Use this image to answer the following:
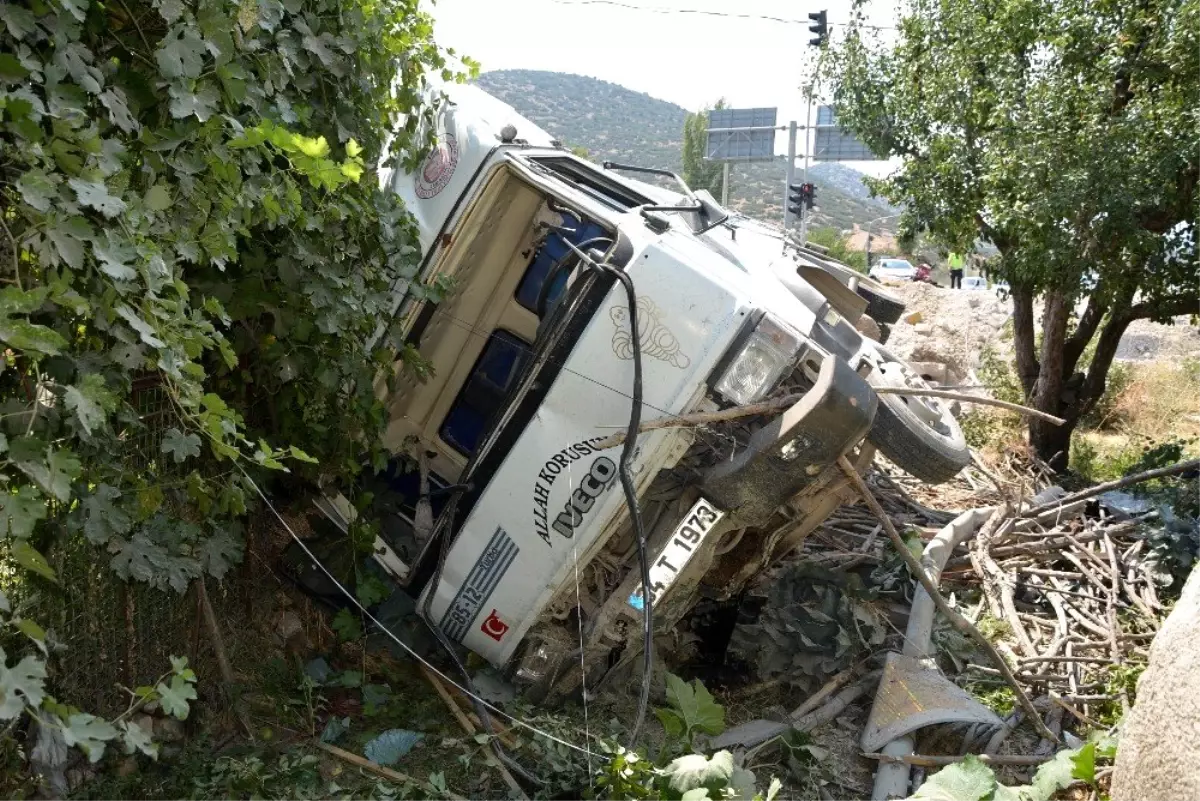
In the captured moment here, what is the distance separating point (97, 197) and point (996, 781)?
3.49 m

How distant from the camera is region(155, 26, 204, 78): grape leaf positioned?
9.64 ft

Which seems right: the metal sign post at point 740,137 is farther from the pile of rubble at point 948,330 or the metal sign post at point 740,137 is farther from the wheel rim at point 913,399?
the wheel rim at point 913,399

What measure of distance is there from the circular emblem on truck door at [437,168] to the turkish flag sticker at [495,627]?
2171mm

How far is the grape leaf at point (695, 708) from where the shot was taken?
420 cm

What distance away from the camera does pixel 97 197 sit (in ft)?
8.48

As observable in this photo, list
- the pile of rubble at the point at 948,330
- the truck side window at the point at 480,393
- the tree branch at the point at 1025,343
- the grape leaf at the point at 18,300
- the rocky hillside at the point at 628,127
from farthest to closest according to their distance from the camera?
the rocky hillside at the point at 628,127
the pile of rubble at the point at 948,330
the tree branch at the point at 1025,343
the truck side window at the point at 480,393
the grape leaf at the point at 18,300

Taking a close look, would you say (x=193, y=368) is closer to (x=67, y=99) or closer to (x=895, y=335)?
(x=67, y=99)

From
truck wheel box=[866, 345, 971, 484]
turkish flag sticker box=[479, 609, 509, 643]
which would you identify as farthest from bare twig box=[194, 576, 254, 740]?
truck wheel box=[866, 345, 971, 484]

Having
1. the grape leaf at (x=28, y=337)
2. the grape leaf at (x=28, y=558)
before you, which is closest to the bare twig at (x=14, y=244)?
the grape leaf at (x=28, y=337)

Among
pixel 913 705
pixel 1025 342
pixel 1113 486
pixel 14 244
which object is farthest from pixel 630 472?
pixel 1025 342

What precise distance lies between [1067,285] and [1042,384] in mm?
1868

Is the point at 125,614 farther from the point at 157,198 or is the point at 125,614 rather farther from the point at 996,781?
Answer: the point at 996,781

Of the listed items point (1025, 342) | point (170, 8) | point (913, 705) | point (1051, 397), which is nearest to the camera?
point (170, 8)

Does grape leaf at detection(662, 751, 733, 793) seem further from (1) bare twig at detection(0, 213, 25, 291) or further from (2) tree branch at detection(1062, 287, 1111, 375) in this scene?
(2) tree branch at detection(1062, 287, 1111, 375)
